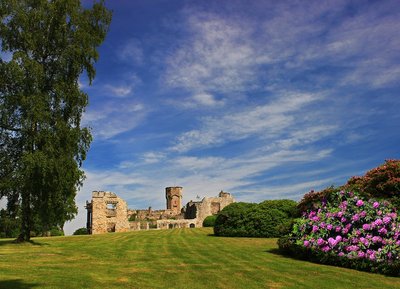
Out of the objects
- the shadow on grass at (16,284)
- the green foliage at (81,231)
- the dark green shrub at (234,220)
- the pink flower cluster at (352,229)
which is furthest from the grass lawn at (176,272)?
the green foliage at (81,231)

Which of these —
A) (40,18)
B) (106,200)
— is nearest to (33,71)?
(40,18)

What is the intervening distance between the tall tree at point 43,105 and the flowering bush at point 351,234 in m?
12.0

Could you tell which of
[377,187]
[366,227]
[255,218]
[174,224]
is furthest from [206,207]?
[366,227]

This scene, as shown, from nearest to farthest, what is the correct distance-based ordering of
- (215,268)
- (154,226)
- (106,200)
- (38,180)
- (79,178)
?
(215,268)
(38,180)
(79,178)
(106,200)
(154,226)

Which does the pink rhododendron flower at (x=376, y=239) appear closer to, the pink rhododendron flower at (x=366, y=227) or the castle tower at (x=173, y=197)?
the pink rhododendron flower at (x=366, y=227)

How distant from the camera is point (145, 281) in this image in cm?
1037

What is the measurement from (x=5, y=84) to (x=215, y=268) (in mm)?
15421

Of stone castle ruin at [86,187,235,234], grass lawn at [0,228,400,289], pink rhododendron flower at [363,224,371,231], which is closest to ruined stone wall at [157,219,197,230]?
stone castle ruin at [86,187,235,234]

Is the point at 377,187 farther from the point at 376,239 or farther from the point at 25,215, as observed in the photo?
the point at 25,215

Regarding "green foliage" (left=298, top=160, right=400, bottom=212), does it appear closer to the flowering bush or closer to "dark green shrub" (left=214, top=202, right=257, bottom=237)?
the flowering bush

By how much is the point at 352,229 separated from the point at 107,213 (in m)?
40.2

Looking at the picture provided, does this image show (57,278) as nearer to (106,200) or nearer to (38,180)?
(38,180)

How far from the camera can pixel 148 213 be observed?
71.1 m

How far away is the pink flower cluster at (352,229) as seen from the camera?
1317 centimetres
